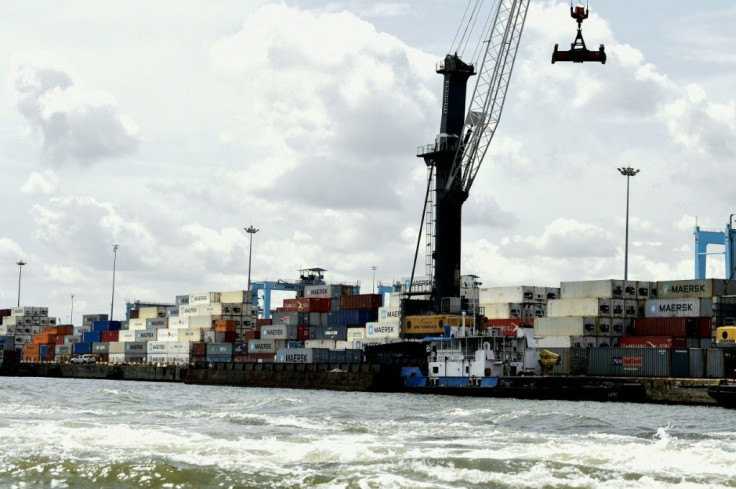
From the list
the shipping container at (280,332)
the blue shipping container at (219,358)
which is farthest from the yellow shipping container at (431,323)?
the blue shipping container at (219,358)

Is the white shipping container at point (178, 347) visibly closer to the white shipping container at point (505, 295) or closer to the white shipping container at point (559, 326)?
the white shipping container at point (505, 295)

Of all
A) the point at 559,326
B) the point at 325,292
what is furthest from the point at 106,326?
the point at 559,326

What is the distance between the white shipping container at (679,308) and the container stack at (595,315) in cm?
140

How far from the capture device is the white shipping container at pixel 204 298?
13538cm

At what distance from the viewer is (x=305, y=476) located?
2723 centimetres

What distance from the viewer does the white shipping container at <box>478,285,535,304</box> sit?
95.6 meters

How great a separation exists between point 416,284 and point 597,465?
2583 inches

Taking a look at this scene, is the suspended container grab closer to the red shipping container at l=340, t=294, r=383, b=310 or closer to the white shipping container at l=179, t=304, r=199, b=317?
the red shipping container at l=340, t=294, r=383, b=310

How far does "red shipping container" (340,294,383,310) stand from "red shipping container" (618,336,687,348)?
30.4m

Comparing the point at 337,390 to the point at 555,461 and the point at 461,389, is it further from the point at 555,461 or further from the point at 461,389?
the point at 555,461

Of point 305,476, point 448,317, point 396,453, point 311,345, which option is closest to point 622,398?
point 448,317

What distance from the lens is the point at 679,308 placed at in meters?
80.8

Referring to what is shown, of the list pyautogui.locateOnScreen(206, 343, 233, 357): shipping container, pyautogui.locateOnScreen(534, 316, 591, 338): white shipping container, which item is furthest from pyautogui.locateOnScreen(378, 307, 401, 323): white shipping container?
pyautogui.locateOnScreen(206, 343, 233, 357): shipping container

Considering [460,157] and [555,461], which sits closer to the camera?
[555,461]
